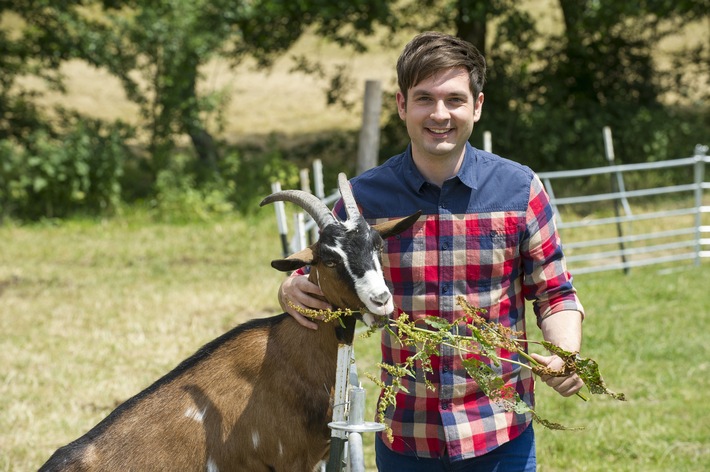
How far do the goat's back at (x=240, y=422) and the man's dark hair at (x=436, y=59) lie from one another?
1053 mm

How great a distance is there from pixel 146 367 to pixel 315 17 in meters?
10.3

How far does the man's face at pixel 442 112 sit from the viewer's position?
3.20m

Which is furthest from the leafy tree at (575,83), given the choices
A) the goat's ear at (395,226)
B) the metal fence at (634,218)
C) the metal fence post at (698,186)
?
the goat's ear at (395,226)

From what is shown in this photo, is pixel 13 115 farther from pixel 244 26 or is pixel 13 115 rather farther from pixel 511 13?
pixel 511 13

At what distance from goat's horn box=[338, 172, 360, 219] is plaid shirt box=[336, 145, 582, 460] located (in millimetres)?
179

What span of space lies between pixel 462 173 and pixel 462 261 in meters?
0.30

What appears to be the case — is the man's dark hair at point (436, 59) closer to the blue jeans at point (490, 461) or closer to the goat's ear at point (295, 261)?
the goat's ear at point (295, 261)

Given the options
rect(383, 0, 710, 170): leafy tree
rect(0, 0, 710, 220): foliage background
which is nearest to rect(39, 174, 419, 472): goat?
rect(0, 0, 710, 220): foliage background

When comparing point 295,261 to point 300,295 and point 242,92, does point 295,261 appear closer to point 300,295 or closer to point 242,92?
point 300,295

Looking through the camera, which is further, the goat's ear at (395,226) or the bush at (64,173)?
the bush at (64,173)

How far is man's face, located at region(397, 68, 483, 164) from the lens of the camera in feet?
10.5

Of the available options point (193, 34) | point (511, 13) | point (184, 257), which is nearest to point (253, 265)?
point (184, 257)

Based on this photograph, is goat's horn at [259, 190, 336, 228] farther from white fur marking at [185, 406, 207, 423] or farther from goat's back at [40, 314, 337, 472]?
white fur marking at [185, 406, 207, 423]

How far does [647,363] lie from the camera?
7.86 m
